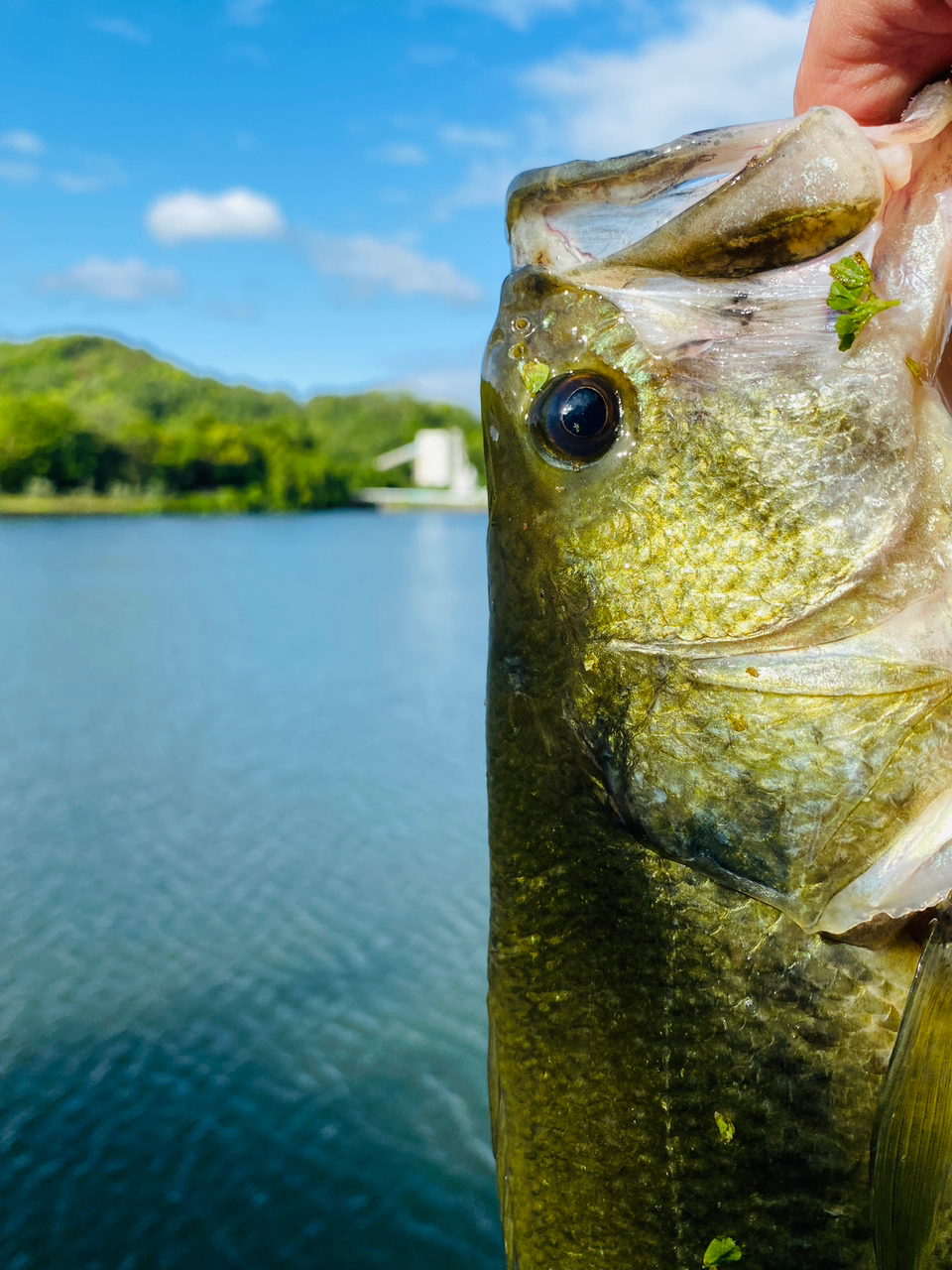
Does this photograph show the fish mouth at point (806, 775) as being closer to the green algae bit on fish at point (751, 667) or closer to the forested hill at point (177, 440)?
the green algae bit on fish at point (751, 667)

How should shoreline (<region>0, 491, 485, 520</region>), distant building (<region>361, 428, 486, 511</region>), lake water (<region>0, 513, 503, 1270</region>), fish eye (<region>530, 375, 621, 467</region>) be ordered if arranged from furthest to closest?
distant building (<region>361, 428, 486, 511</region>) < shoreline (<region>0, 491, 485, 520</region>) < lake water (<region>0, 513, 503, 1270</region>) < fish eye (<region>530, 375, 621, 467</region>)

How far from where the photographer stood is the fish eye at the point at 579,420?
5.08 ft

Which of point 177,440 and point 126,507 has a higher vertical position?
point 177,440

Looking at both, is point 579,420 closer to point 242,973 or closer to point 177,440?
point 242,973

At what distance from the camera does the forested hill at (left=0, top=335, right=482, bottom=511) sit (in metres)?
64.0

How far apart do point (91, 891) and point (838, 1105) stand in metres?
5.44

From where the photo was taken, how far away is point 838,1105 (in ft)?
4.75

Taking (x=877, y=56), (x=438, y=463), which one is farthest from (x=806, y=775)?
(x=438, y=463)

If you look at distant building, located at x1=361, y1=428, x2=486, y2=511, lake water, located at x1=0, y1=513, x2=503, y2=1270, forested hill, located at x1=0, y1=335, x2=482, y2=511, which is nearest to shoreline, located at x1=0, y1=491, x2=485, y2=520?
forested hill, located at x1=0, y1=335, x2=482, y2=511

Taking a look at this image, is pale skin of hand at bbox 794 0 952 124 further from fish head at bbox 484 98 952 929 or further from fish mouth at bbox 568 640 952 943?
fish mouth at bbox 568 640 952 943

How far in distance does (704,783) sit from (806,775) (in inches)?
5.5

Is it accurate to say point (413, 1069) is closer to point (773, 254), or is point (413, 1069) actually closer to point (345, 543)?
point (773, 254)

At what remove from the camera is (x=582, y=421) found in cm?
155

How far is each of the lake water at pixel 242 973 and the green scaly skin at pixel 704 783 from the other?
257cm
